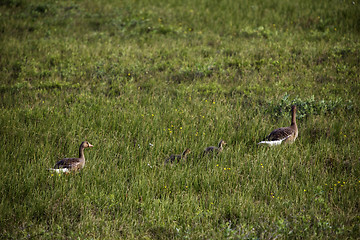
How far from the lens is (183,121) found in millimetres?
8445

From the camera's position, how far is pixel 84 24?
55.8 ft

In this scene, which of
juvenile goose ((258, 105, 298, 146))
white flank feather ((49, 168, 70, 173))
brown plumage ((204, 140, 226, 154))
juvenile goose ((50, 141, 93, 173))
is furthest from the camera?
juvenile goose ((258, 105, 298, 146))

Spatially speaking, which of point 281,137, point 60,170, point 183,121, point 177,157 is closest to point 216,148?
point 177,157

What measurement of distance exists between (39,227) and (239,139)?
493 cm

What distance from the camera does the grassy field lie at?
17.4ft

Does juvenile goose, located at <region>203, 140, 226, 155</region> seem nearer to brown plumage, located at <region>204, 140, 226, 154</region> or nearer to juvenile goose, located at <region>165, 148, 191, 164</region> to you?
brown plumage, located at <region>204, 140, 226, 154</region>

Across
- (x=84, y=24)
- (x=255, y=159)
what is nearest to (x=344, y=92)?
(x=255, y=159)

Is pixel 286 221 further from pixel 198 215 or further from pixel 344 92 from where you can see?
pixel 344 92

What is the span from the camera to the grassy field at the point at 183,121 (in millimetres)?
5293

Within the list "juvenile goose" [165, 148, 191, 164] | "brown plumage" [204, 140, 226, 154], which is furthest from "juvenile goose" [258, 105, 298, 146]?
"juvenile goose" [165, 148, 191, 164]

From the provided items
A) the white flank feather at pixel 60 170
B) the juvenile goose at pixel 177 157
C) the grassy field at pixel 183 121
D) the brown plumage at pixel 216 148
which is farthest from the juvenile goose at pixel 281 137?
the white flank feather at pixel 60 170

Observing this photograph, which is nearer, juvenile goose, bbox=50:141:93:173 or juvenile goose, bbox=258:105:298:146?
juvenile goose, bbox=50:141:93:173

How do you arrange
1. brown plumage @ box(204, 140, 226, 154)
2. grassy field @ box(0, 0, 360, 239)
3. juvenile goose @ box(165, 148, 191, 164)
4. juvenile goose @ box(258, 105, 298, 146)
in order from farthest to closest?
juvenile goose @ box(258, 105, 298, 146) → brown plumage @ box(204, 140, 226, 154) → juvenile goose @ box(165, 148, 191, 164) → grassy field @ box(0, 0, 360, 239)

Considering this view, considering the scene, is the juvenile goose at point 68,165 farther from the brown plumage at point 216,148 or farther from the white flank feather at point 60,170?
the brown plumage at point 216,148
